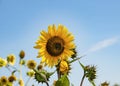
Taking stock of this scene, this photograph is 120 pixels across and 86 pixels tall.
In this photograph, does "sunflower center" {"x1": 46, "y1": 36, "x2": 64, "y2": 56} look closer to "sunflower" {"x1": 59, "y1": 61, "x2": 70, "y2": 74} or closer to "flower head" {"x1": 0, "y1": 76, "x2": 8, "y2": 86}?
"sunflower" {"x1": 59, "y1": 61, "x2": 70, "y2": 74}

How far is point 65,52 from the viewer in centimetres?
412

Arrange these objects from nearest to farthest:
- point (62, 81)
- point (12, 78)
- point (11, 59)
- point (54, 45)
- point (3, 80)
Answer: point (62, 81) < point (54, 45) < point (12, 78) < point (3, 80) < point (11, 59)

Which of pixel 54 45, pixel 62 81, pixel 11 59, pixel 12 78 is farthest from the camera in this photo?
pixel 11 59

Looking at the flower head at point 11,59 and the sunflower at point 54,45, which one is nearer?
the sunflower at point 54,45

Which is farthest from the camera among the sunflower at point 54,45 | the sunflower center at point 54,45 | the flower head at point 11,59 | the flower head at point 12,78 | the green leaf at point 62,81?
the flower head at point 11,59

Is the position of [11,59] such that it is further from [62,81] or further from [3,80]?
[62,81]

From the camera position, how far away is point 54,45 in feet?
14.2

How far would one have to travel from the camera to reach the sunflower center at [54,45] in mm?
4270

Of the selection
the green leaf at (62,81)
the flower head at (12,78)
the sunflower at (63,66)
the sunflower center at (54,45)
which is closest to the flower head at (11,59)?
the flower head at (12,78)

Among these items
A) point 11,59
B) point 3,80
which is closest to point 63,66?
point 3,80

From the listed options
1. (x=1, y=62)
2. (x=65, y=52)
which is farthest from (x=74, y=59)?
(x=1, y=62)

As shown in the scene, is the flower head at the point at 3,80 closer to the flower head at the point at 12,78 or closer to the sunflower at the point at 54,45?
the flower head at the point at 12,78

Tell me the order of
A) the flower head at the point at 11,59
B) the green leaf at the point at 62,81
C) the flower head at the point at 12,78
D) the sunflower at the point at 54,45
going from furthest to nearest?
the flower head at the point at 11,59
the flower head at the point at 12,78
the sunflower at the point at 54,45
the green leaf at the point at 62,81

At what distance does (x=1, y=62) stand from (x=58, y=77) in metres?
5.06
